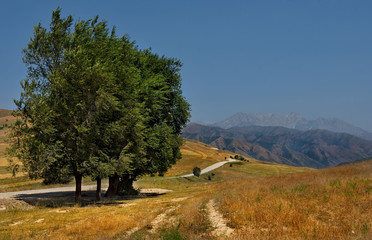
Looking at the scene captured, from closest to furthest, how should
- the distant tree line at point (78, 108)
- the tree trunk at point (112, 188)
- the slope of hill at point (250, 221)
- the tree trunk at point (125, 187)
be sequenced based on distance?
the slope of hill at point (250, 221), the distant tree line at point (78, 108), the tree trunk at point (112, 188), the tree trunk at point (125, 187)

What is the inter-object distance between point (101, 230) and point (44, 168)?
39.5ft

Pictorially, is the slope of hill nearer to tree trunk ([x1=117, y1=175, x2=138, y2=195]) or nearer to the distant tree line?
the distant tree line

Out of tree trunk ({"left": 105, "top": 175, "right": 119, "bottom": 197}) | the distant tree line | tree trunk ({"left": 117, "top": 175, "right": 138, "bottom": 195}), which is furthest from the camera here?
tree trunk ({"left": 117, "top": 175, "right": 138, "bottom": 195})

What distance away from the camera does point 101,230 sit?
1374cm

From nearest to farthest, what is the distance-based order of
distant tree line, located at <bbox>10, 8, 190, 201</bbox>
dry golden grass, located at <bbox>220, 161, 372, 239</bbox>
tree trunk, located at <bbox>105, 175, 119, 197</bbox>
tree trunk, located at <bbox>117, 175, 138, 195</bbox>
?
dry golden grass, located at <bbox>220, 161, 372, 239</bbox> → distant tree line, located at <bbox>10, 8, 190, 201</bbox> → tree trunk, located at <bbox>105, 175, 119, 197</bbox> → tree trunk, located at <bbox>117, 175, 138, 195</bbox>

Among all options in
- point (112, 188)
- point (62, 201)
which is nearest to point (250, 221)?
point (62, 201)

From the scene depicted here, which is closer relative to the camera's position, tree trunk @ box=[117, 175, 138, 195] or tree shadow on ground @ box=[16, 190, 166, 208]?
tree shadow on ground @ box=[16, 190, 166, 208]

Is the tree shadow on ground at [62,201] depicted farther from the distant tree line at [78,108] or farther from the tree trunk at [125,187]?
the tree trunk at [125,187]

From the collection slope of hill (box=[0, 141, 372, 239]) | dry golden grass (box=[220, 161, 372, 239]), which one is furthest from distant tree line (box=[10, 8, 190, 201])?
dry golden grass (box=[220, 161, 372, 239])

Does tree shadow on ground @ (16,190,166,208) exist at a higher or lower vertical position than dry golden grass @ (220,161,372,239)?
lower

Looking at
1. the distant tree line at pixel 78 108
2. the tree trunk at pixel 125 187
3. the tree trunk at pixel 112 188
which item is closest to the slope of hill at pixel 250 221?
the distant tree line at pixel 78 108

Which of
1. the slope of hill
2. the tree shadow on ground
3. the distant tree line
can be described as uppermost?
the distant tree line

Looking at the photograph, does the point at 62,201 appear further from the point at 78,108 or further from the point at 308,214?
the point at 308,214

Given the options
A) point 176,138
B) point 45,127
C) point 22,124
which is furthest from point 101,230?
point 176,138
